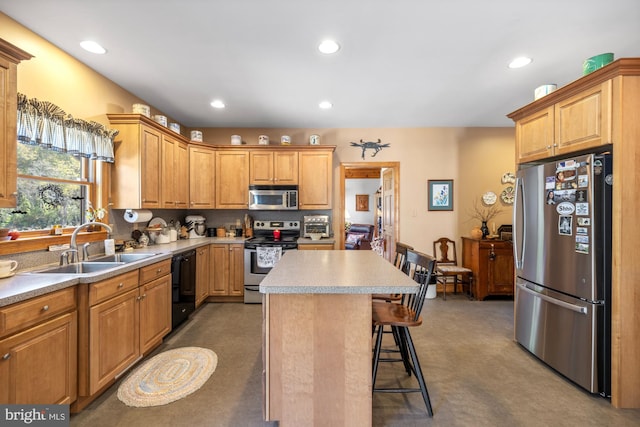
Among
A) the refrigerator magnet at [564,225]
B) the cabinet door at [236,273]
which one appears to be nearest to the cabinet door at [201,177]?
the cabinet door at [236,273]

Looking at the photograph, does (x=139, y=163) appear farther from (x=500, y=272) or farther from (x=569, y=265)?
(x=500, y=272)

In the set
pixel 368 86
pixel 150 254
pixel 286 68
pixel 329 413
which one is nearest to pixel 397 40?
pixel 368 86

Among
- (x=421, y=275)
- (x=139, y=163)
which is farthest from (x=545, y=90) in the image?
(x=139, y=163)

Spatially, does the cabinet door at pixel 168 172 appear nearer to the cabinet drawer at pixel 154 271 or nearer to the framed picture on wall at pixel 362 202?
the cabinet drawer at pixel 154 271

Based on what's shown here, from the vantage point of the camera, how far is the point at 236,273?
4027 millimetres

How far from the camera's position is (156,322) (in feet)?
8.48

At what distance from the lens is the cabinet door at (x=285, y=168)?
169 inches

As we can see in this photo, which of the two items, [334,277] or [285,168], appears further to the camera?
[285,168]

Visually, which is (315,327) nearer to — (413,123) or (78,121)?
(78,121)

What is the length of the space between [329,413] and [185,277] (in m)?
2.34

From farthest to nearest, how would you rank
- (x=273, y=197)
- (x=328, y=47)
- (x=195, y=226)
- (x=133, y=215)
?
(x=195, y=226)
(x=273, y=197)
(x=133, y=215)
(x=328, y=47)

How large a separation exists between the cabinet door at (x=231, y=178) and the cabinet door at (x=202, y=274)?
801 millimetres

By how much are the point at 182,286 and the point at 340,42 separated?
9.62ft

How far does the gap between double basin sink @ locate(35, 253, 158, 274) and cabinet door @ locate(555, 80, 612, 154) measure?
3.70 m
